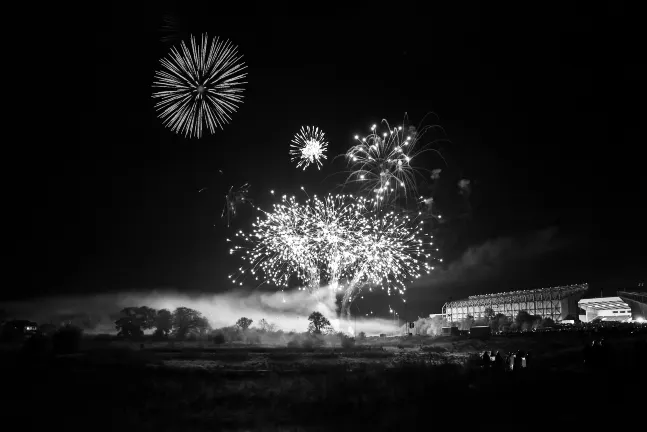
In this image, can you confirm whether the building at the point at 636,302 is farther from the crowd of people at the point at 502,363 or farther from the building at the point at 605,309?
the crowd of people at the point at 502,363

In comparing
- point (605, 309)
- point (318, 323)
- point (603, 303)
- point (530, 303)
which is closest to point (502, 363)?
point (318, 323)

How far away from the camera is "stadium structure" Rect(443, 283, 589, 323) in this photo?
101 m

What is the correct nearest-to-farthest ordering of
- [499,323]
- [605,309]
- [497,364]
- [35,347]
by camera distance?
[497,364], [35,347], [499,323], [605,309]

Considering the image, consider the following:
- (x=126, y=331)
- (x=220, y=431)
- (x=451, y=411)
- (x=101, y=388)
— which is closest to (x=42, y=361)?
(x=101, y=388)

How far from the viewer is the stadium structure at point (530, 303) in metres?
101

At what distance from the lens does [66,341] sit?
41.6 m

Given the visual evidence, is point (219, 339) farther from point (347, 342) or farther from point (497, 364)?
point (497, 364)

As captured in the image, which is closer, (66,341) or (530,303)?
(66,341)

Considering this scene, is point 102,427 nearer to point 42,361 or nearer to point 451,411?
point 451,411

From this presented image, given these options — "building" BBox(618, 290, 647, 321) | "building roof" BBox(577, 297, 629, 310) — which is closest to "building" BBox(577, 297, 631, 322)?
"building roof" BBox(577, 297, 629, 310)

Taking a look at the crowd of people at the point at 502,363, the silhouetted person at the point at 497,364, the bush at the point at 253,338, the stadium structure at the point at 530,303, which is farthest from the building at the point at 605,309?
the silhouetted person at the point at 497,364

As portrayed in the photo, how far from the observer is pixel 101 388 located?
21656 millimetres

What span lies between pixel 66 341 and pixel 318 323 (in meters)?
32.7

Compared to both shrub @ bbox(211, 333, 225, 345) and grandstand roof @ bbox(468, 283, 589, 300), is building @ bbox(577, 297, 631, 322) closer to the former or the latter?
grandstand roof @ bbox(468, 283, 589, 300)
